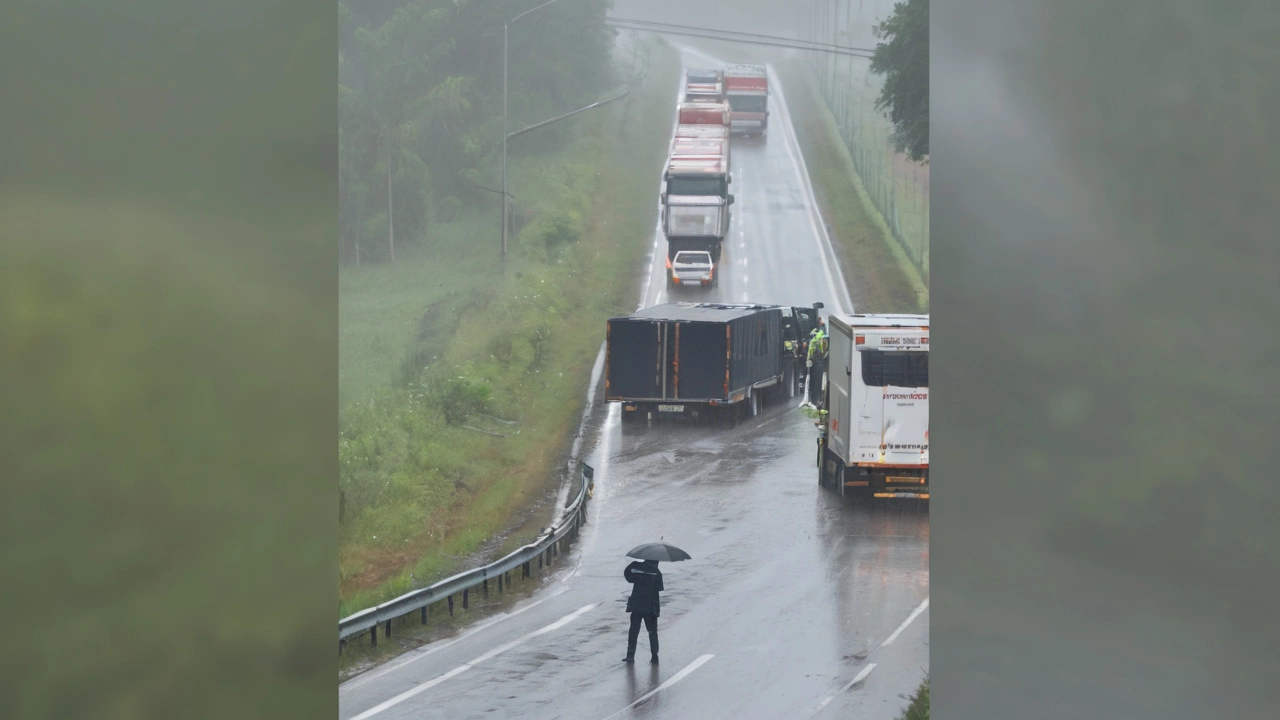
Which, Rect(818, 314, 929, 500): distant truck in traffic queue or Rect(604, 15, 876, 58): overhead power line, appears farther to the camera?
Rect(604, 15, 876, 58): overhead power line

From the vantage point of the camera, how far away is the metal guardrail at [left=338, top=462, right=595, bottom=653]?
12.2m

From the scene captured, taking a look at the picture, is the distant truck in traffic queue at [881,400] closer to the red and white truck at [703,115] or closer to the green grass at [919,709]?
the green grass at [919,709]

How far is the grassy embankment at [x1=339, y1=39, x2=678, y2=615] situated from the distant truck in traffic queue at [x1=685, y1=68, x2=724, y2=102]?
3.84 m

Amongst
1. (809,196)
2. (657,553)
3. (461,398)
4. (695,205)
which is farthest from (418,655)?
(809,196)

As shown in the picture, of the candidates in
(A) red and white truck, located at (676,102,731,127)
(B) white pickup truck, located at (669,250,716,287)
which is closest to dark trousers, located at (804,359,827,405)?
(B) white pickup truck, located at (669,250,716,287)

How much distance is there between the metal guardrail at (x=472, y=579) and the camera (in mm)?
12195

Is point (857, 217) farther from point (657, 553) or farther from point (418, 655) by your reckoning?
point (657, 553)

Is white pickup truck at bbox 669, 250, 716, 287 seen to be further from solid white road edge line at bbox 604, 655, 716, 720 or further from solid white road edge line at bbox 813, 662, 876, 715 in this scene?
solid white road edge line at bbox 813, 662, 876, 715

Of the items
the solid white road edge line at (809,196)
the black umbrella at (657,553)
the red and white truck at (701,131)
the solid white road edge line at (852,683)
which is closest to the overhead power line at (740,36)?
the solid white road edge line at (809,196)

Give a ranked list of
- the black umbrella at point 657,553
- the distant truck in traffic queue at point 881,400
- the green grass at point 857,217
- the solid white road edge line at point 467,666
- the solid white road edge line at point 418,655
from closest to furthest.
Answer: the black umbrella at point 657,553 < the solid white road edge line at point 467,666 < the solid white road edge line at point 418,655 < the distant truck in traffic queue at point 881,400 < the green grass at point 857,217

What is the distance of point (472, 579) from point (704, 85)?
3942 cm
